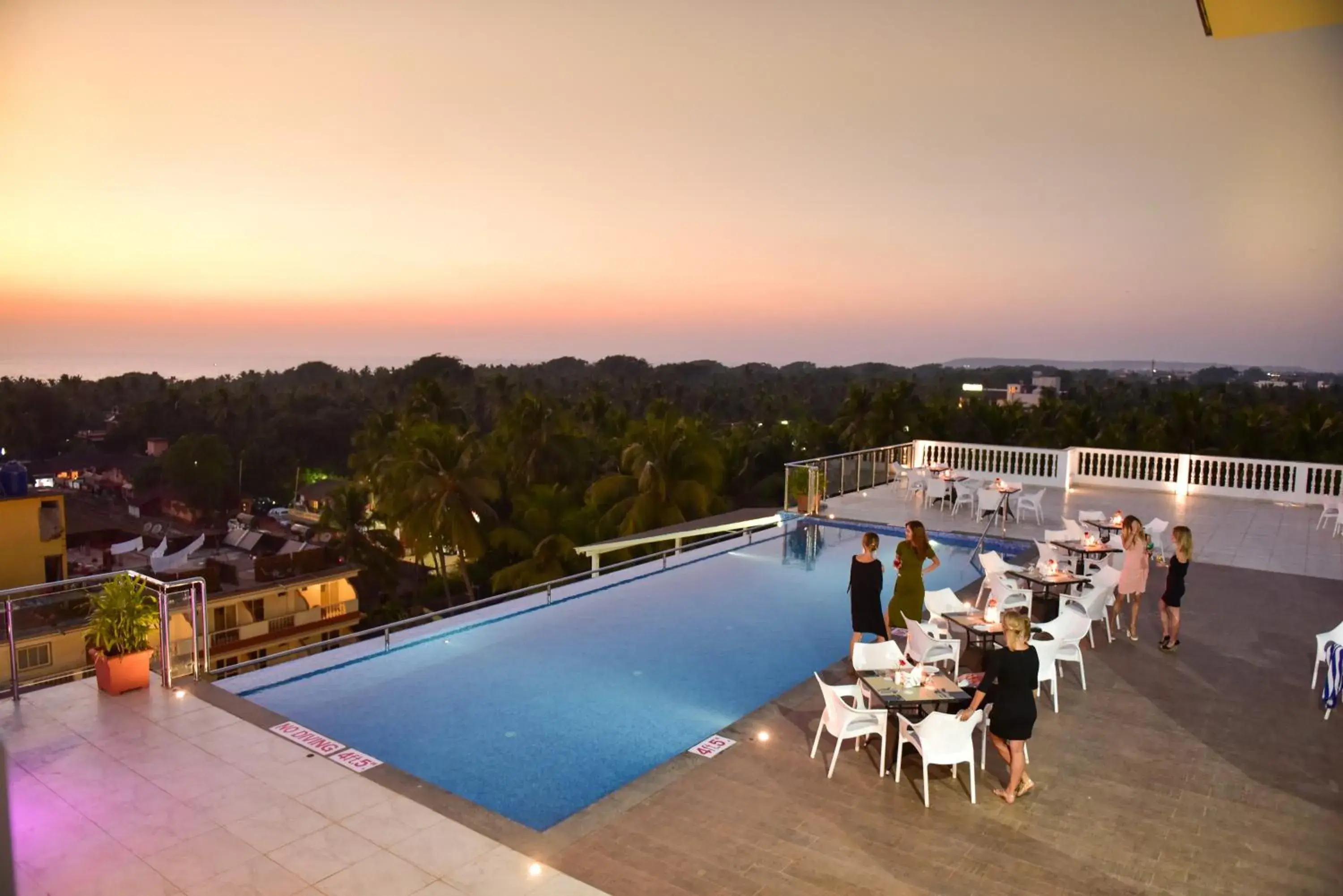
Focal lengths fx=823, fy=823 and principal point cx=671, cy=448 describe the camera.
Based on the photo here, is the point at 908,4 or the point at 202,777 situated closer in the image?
the point at 202,777

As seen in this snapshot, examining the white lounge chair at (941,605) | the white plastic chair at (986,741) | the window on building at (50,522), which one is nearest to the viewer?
the white plastic chair at (986,741)

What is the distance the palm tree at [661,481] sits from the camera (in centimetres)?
2872

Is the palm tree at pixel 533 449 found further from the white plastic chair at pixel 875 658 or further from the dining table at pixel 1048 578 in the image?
the white plastic chair at pixel 875 658

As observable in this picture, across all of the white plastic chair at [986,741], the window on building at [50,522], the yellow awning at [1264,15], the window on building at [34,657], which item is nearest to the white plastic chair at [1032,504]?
the white plastic chair at [986,741]

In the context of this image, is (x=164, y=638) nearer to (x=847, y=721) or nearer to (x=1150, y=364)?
(x=847, y=721)

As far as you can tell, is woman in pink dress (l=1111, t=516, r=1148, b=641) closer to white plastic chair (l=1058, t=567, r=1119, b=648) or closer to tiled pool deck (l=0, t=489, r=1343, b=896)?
white plastic chair (l=1058, t=567, r=1119, b=648)

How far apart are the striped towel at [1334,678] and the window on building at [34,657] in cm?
1123

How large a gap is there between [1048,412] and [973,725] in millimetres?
43767

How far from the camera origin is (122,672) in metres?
7.38

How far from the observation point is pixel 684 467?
98.3 feet

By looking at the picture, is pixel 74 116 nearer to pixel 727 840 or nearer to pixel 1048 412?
pixel 727 840

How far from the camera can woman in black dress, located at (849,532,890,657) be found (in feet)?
26.4

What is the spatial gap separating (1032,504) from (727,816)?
41.1 ft

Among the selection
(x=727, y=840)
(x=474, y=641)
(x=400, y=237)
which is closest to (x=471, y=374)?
(x=400, y=237)
